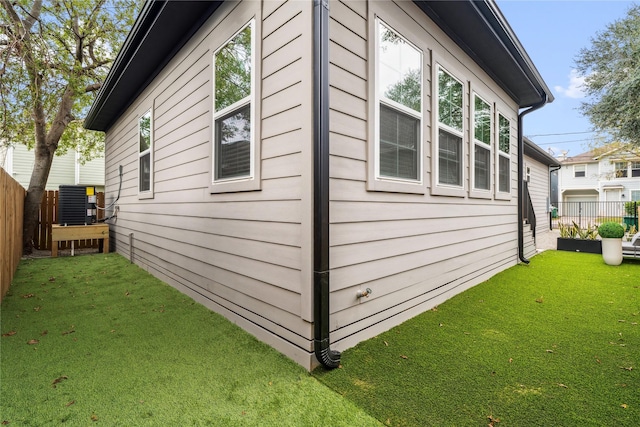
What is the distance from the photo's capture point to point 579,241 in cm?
706

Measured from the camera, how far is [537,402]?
1.70 m

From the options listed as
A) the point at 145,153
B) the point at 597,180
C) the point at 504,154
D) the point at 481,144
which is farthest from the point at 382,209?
the point at 597,180

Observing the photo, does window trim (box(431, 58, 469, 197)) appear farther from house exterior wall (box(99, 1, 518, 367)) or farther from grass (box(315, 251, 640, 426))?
grass (box(315, 251, 640, 426))

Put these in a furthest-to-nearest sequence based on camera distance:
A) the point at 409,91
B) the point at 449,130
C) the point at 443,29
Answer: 1. the point at 449,130
2. the point at 443,29
3. the point at 409,91

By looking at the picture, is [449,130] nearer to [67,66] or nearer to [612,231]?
[612,231]

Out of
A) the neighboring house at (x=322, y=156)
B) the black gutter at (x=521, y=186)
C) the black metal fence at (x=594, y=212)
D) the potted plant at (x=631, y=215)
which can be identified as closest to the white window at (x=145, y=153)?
the neighboring house at (x=322, y=156)

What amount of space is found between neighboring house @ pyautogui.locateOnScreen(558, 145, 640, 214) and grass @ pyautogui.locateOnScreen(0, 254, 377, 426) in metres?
24.4

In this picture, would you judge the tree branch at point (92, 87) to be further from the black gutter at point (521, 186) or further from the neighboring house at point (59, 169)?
the black gutter at point (521, 186)

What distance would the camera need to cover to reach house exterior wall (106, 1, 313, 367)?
6.97ft

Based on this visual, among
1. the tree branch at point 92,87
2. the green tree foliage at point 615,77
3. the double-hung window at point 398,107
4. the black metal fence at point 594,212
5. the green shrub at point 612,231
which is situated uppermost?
the green tree foliage at point 615,77

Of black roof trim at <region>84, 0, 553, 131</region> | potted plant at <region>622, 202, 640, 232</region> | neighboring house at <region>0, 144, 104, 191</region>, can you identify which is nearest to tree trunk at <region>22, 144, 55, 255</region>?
black roof trim at <region>84, 0, 553, 131</region>

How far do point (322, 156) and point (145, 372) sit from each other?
180 centimetres

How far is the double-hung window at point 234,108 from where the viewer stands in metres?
2.72

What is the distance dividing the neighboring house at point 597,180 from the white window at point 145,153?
24.2m
